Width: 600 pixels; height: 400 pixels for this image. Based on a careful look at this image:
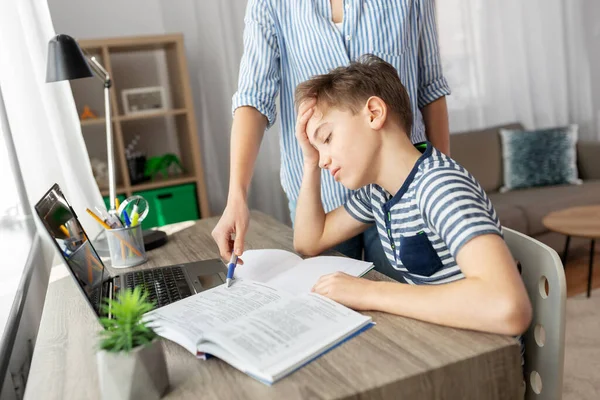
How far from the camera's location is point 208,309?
0.94 m

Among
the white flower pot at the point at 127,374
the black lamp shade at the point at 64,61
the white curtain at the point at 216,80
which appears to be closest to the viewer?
the white flower pot at the point at 127,374

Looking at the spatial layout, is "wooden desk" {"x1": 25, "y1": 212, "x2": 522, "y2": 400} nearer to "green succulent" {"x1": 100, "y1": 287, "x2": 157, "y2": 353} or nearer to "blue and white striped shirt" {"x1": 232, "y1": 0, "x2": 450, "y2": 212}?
"green succulent" {"x1": 100, "y1": 287, "x2": 157, "y2": 353}

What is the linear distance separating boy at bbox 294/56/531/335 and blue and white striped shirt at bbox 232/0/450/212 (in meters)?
0.17

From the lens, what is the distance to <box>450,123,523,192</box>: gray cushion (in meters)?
3.70

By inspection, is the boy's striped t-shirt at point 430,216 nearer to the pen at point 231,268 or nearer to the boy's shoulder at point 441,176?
the boy's shoulder at point 441,176

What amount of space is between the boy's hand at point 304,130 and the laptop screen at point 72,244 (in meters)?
0.50

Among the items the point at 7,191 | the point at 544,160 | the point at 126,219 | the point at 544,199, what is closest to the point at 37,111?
the point at 7,191

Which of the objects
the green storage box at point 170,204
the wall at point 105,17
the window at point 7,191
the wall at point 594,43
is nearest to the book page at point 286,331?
the window at point 7,191

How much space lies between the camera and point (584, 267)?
10.4ft

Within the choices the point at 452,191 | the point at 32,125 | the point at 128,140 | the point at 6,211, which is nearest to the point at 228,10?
the point at 128,140

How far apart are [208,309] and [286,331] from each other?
175mm

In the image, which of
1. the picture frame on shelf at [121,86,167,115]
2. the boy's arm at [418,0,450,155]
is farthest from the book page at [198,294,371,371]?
the picture frame on shelf at [121,86,167,115]

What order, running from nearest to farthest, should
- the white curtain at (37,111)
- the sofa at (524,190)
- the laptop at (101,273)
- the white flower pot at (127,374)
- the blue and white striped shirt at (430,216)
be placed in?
the white flower pot at (127,374) → the blue and white striped shirt at (430,216) → the laptop at (101,273) → the white curtain at (37,111) → the sofa at (524,190)

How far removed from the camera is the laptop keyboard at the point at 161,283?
106 cm
